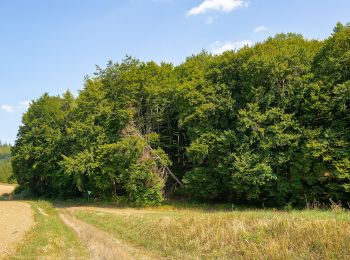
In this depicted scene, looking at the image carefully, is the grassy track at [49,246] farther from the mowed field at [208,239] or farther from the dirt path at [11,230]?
the dirt path at [11,230]

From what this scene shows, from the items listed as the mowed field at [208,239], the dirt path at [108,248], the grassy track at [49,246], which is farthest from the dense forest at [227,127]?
the grassy track at [49,246]

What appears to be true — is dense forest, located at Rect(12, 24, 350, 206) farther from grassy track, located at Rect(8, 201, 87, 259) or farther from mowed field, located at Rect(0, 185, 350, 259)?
grassy track, located at Rect(8, 201, 87, 259)

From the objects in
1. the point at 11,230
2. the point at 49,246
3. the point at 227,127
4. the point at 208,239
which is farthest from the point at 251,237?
the point at 227,127

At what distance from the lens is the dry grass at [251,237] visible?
11.5m

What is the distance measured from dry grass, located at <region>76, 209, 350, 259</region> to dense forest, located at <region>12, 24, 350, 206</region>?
55.5 feet

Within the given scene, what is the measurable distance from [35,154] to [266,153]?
38110 mm

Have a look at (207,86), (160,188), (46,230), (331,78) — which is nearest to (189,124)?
(207,86)

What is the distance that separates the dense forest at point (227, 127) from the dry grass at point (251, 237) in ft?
55.5

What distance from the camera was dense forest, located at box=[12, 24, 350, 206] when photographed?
104 feet

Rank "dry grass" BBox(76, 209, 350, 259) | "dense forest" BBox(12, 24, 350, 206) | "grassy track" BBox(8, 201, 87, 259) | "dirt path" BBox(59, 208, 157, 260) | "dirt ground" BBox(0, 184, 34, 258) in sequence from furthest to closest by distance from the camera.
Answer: "dense forest" BBox(12, 24, 350, 206) → "dirt ground" BBox(0, 184, 34, 258) → "grassy track" BBox(8, 201, 87, 259) → "dirt path" BBox(59, 208, 157, 260) → "dry grass" BBox(76, 209, 350, 259)

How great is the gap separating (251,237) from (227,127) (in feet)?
83.0

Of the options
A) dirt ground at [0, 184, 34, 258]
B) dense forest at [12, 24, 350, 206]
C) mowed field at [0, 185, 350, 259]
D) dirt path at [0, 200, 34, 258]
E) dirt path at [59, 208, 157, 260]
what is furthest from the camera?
dense forest at [12, 24, 350, 206]

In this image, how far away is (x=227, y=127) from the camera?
125 feet

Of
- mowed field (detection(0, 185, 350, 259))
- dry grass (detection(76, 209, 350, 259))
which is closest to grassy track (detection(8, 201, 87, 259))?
mowed field (detection(0, 185, 350, 259))
